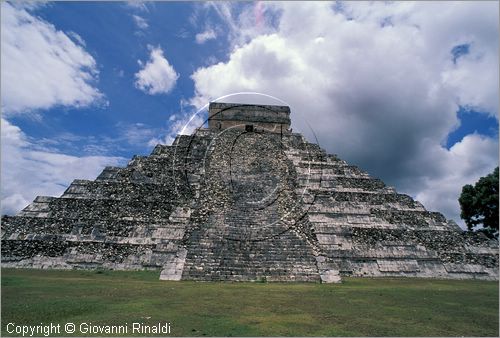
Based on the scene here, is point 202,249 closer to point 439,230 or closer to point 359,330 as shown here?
point 359,330

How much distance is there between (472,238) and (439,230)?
161 centimetres

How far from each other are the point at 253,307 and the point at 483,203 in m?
24.9

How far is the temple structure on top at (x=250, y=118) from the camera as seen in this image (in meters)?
30.3

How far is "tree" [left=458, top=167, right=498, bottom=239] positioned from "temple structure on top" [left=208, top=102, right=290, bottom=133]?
1439 centimetres

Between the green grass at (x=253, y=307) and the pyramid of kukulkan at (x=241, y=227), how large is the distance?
6.95 feet

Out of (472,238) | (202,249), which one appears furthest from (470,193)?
(202,249)

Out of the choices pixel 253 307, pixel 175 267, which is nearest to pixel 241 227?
pixel 175 267

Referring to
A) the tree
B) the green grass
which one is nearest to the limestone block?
the green grass

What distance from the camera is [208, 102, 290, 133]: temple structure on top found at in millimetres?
30281

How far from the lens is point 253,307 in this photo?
8.12m

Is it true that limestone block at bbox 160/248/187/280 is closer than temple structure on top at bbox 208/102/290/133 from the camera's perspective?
Yes

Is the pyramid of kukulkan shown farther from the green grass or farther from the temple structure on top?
the temple structure on top

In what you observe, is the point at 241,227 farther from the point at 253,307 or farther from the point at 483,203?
the point at 483,203

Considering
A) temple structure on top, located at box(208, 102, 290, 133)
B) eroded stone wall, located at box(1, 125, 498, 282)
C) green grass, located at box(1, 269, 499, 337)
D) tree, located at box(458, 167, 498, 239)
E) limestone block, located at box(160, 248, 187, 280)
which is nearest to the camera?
green grass, located at box(1, 269, 499, 337)
